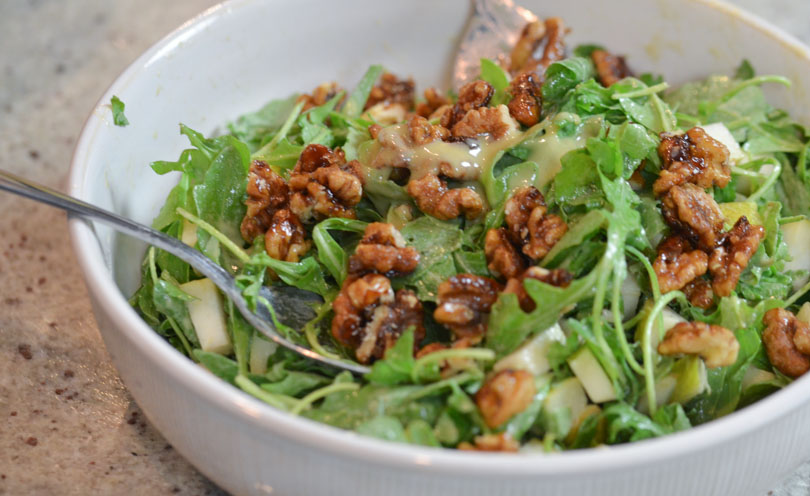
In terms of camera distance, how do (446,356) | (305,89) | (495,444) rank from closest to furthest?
(495,444) < (446,356) < (305,89)

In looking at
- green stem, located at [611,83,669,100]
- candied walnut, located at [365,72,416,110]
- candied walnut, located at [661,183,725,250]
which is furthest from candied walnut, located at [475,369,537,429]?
candied walnut, located at [365,72,416,110]

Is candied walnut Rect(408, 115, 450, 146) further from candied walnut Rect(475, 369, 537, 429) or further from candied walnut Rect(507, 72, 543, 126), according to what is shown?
candied walnut Rect(475, 369, 537, 429)

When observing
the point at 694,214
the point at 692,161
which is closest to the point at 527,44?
the point at 692,161

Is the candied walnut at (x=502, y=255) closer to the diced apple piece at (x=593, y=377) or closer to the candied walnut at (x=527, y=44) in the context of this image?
the diced apple piece at (x=593, y=377)

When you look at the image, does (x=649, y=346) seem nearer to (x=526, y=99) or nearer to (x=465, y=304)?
(x=465, y=304)

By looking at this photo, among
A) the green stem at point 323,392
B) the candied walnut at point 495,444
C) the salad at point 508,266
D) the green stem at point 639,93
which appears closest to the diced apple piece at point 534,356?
the salad at point 508,266

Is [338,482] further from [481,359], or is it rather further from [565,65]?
[565,65]
